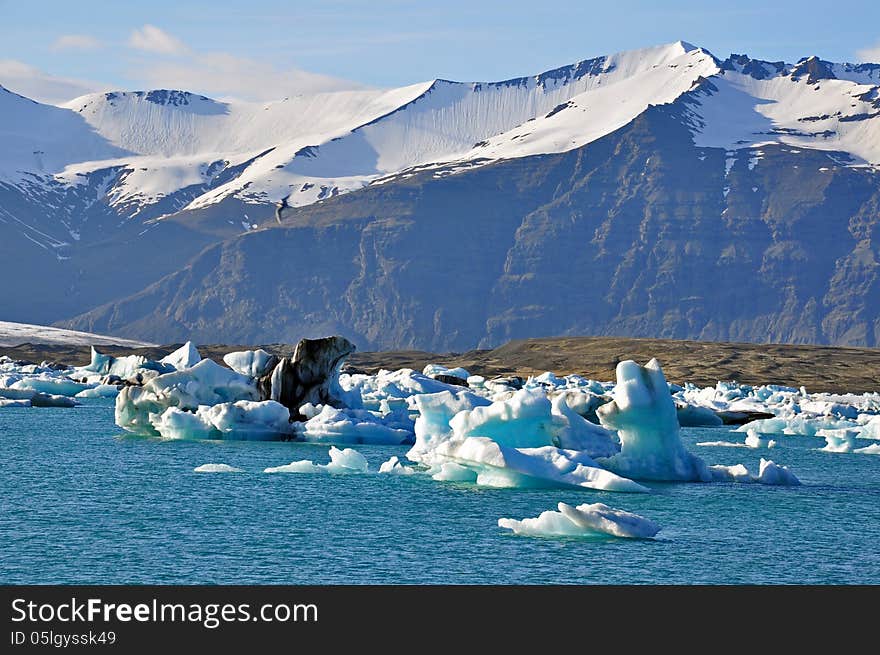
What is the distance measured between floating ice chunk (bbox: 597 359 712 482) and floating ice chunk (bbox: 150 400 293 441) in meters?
21.2

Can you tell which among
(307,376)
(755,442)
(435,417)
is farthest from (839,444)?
(435,417)

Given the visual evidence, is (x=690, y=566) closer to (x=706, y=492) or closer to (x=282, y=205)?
(x=706, y=492)

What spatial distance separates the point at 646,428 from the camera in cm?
5019

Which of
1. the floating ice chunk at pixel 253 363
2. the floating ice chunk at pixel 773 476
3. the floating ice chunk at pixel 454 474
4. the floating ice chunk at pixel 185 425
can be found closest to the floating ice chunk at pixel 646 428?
the floating ice chunk at pixel 773 476

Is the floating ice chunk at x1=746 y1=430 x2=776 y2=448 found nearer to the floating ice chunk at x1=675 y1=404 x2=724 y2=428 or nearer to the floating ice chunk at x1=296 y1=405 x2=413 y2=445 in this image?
the floating ice chunk at x1=675 y1=404 x2=724 y2=428

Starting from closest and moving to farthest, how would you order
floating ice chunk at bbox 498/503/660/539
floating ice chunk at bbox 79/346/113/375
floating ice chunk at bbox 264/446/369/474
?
floating ice chunk at bbox 498/503/660/539
floating ice chunk at bbox 264/446/369/474
floating ice chunk at bbox 79/346/113/375

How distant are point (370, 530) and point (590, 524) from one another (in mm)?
6491

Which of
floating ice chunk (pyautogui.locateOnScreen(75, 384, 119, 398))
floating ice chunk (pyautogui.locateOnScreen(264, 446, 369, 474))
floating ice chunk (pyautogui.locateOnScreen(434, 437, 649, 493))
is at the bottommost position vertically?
floating ice chunk (pyautogui.locateOnScreen(75, 384, 119, 398))

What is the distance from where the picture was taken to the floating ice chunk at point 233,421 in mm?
67125

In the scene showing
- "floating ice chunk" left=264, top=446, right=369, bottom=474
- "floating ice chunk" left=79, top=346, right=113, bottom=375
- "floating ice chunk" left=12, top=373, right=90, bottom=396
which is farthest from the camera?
"floating ice chunk" left=79, top=346, right=113, bottom=375

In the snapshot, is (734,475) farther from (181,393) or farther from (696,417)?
(696,417)

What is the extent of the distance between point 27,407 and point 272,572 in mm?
67963

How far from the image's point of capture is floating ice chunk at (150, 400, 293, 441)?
220ft

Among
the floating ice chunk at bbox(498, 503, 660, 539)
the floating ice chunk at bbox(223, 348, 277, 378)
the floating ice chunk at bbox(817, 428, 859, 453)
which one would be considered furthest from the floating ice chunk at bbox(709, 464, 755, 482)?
the floating ice chunk at bbox(223, 348, 277, 378)
